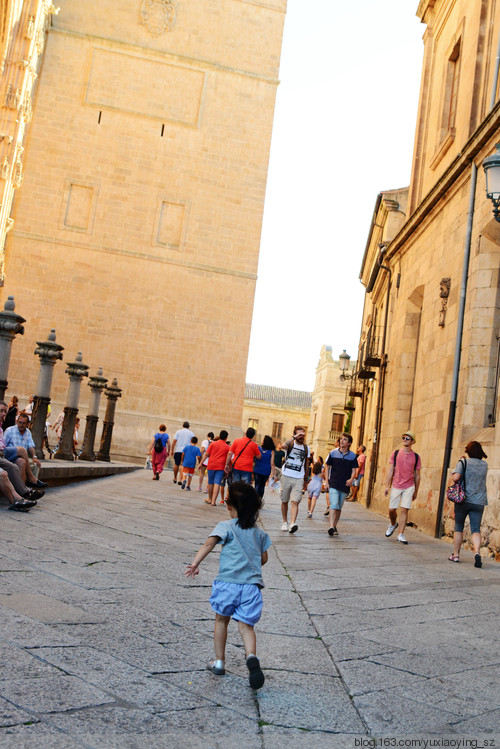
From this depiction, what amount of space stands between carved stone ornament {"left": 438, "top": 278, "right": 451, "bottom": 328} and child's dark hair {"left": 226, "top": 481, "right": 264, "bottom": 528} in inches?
377

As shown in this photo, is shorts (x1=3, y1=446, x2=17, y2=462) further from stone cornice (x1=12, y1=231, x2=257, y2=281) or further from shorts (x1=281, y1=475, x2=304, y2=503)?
stone cornice (x1=12, y1=231, x2=257, y2=281)

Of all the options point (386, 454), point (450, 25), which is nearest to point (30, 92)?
point (450, 25)

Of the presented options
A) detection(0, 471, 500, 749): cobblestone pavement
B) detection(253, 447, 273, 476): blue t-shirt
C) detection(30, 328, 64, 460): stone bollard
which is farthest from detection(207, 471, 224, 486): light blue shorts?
detection(0, 471, 500, 749): cobblestone pavement

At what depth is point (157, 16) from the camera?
92.9 feet

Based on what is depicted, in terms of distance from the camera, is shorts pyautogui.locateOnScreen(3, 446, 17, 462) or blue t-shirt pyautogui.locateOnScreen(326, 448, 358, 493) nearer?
shorts pyautogui.locateOnScreen(3, 446, 17, 462)

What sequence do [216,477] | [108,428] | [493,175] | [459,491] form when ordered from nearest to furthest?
[493,175]
[459,491]
[216,477]
[108,428]

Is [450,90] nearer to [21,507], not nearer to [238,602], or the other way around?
[21,507]

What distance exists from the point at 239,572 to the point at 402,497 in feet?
23.1

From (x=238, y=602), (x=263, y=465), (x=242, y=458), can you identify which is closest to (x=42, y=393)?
(x=242, y=458)

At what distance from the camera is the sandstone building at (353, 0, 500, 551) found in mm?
10992

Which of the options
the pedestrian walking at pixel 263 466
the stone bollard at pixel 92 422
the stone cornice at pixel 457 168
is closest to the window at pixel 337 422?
the stone bollard at pixel 92 422

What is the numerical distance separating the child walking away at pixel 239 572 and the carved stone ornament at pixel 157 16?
2775 centimetres

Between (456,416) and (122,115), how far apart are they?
66.6 ft

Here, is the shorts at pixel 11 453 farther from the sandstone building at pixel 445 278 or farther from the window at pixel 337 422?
the window at pixel 337 422
